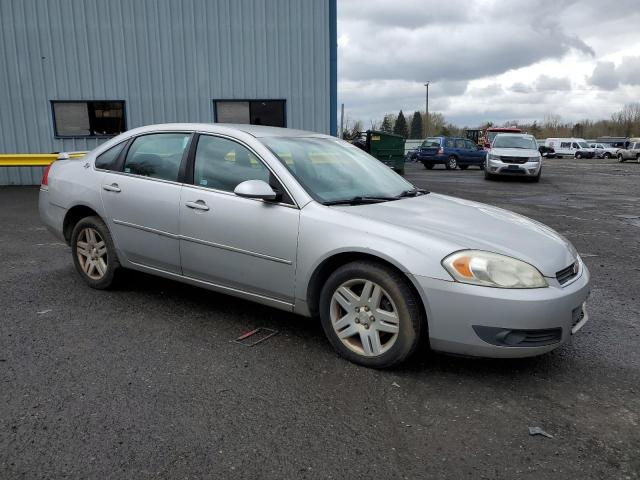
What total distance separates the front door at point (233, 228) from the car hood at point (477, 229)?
0.52 metres

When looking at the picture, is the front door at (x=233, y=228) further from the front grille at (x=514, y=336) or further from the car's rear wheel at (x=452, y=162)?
the car's rear wheel at (x=452, y=162)

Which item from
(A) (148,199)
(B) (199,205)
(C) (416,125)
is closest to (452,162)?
(A) (148,199)

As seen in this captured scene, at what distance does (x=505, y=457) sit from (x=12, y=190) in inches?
565

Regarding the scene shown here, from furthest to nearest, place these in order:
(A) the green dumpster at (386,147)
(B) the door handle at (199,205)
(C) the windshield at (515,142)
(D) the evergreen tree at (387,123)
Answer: (D) the evergreen tree at (387,123) → (A) the green dumpster at (386,147) → (C) the windshield at (515,142) → (B) the door handle at (199,205)

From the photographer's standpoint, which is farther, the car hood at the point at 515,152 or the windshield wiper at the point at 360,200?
the car hood at the point at 515,152

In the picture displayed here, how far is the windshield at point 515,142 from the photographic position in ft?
64.1

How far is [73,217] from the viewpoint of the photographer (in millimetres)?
5047

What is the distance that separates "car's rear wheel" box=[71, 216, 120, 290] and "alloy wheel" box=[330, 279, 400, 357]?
7.50ft

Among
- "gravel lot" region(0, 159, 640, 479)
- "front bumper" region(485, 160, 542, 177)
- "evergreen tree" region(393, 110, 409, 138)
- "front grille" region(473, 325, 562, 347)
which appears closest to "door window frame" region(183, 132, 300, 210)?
"gravel lot" region(0, 159, 640, 479)

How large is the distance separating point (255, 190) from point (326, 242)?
0.61 metres

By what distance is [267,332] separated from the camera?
3.98 m

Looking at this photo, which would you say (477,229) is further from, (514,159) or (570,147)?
(570,147)

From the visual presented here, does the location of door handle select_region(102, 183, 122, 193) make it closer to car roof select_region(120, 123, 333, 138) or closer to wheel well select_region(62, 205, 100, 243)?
wheel well select_region(62, 205, 100, 243)

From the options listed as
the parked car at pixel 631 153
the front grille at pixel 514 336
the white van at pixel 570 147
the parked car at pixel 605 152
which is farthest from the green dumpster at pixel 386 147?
the parked car at pixel 605 152
